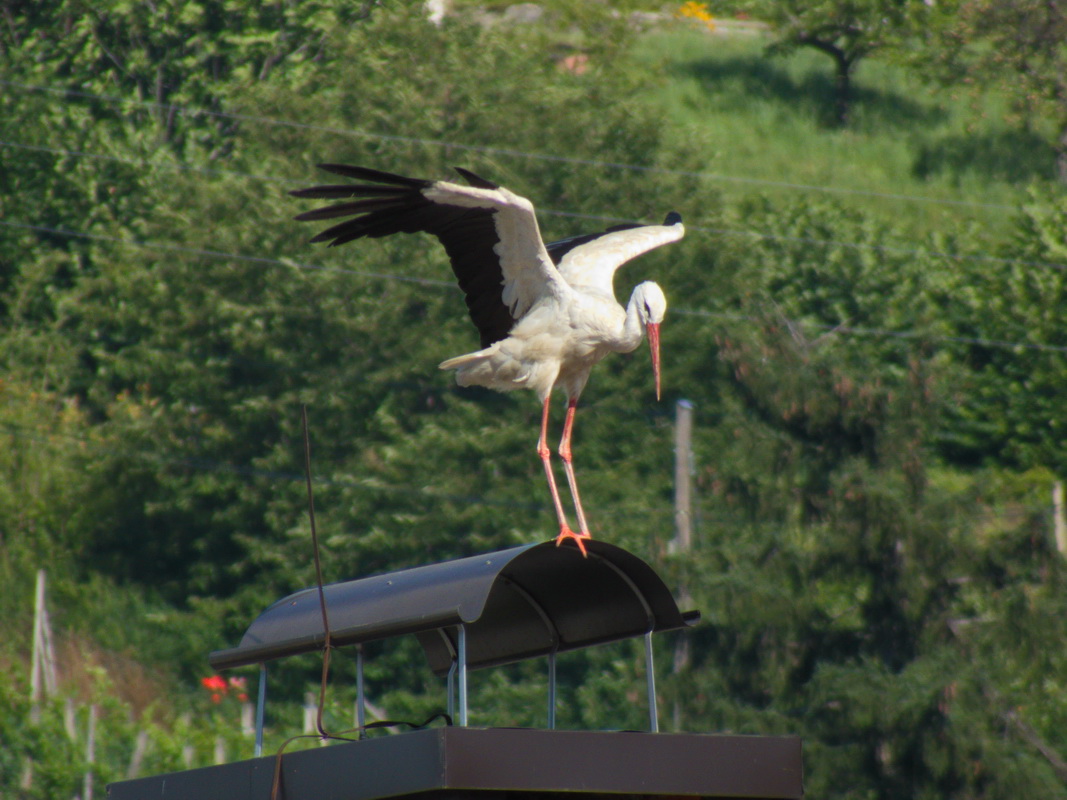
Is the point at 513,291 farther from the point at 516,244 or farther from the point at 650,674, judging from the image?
the point at 650,674

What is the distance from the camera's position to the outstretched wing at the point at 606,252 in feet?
30.1

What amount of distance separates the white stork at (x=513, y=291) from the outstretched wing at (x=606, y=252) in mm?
14

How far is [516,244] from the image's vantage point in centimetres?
848

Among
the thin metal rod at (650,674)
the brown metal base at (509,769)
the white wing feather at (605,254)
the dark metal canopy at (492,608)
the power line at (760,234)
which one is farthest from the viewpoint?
the power line at (760,234)

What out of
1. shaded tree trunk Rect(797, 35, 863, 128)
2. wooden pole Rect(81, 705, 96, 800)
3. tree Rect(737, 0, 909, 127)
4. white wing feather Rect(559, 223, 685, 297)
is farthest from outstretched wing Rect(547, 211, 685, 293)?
shaded tree trunk Rect(797, 35, 863, 128)

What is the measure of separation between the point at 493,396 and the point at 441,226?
796 inches

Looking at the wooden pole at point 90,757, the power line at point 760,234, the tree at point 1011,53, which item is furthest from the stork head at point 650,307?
the tree at point 1011,53

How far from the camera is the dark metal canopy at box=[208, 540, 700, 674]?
612 centimetres

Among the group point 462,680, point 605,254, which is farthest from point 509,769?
point 605,254

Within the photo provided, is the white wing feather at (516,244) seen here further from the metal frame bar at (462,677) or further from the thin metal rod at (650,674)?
the metal frame bar at (462,677)

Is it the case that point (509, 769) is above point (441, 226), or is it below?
below

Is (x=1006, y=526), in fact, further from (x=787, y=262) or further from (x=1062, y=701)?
(x=1062, y=701)

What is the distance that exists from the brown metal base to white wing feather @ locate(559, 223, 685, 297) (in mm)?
3364

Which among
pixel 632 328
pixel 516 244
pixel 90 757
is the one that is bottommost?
pixel 90 757
